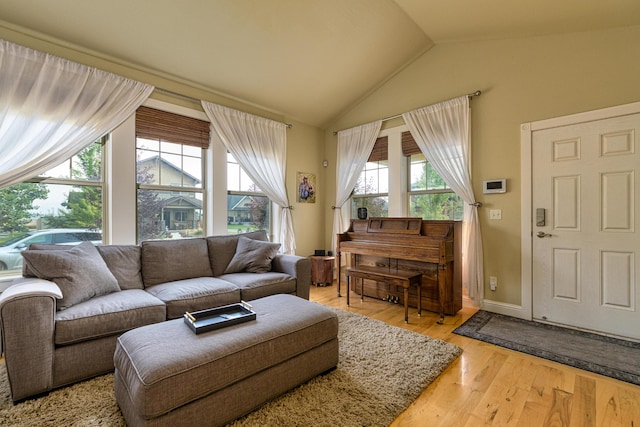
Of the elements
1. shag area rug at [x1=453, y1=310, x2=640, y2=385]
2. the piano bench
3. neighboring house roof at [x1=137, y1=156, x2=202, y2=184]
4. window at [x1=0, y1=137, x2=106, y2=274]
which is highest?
neighboring house roof at [x1=137, y1=156, x2=202, y2=184]

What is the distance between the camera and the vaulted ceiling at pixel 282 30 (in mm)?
2418

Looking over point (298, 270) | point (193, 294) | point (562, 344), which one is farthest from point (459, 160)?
point (193, 294)

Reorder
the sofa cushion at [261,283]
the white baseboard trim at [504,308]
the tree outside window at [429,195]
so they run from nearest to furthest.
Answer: the sofa cushion at [261,283] < the white baseboard trim at [504,308] < the tree outside window at [429,195]

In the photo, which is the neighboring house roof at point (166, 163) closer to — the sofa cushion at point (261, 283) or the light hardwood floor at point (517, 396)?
the sofa cushion at point (261, 283)

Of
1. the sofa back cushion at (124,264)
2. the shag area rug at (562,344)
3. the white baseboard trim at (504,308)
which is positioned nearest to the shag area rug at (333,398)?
the shag area rug at (562,344)

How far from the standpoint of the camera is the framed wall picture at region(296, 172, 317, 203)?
4.59m

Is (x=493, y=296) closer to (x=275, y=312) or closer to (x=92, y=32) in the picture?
(x=275, y=312)

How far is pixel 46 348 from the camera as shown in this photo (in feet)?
5.54

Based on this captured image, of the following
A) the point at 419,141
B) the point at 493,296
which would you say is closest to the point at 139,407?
the point at 493,296

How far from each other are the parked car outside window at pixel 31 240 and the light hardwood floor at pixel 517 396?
3.13m

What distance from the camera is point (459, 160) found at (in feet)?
10.9

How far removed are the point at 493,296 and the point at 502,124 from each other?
1.89 metres

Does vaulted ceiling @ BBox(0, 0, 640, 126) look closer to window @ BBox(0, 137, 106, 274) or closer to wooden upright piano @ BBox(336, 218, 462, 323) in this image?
window @ BBox(0, 137, 106, 274)

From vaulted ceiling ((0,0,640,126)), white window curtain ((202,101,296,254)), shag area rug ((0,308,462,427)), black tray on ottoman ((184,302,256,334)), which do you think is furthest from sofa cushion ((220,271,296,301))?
vaulted ceiling ((0,0,640,126))
